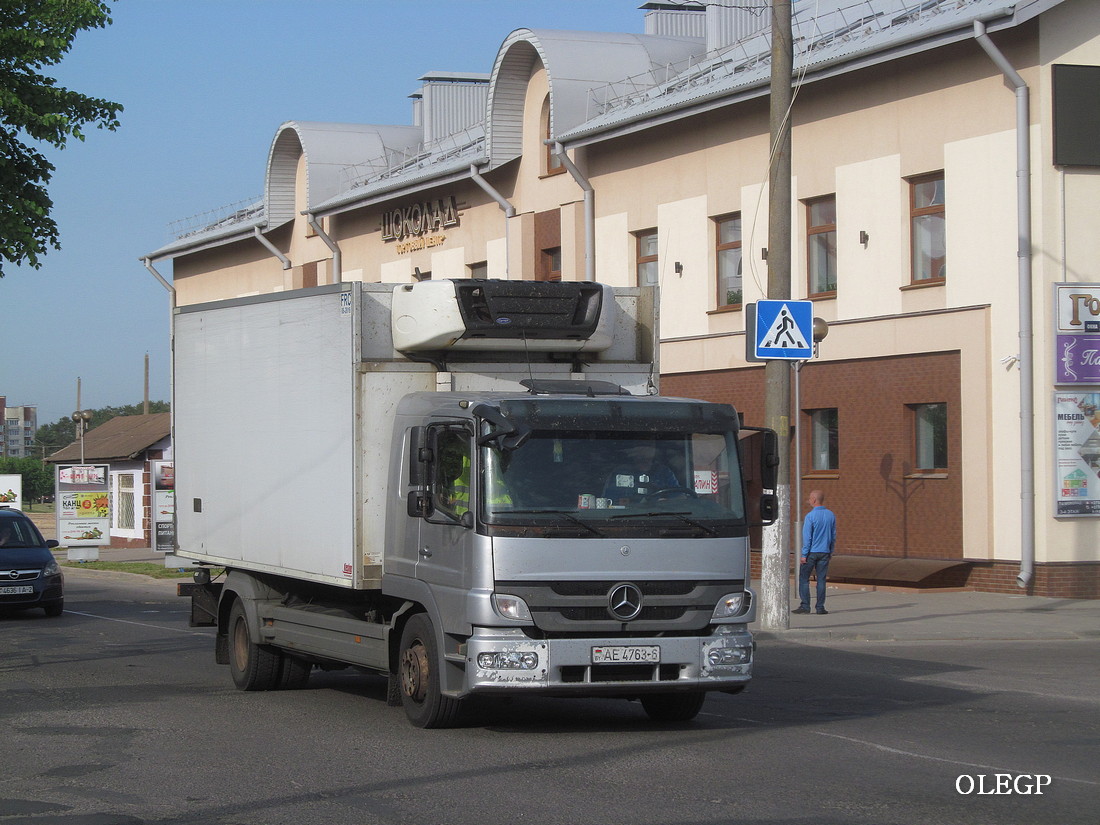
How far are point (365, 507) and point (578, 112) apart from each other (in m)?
22.5

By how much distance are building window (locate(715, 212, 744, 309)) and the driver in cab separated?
61.3ft

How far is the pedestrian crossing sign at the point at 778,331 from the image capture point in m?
17.4

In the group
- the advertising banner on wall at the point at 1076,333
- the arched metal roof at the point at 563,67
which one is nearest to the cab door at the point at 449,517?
the advertising banner on wall at the point at 1076,333

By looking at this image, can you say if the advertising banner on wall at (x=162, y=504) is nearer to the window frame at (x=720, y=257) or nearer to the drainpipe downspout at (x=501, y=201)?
the drainpipe downspout at (x=501, y=201)

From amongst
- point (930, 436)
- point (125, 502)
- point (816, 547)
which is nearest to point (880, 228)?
point (930, 436)

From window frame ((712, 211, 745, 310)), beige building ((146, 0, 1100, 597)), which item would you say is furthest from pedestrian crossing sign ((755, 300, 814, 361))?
window frame ((712, 211, 745, 310))

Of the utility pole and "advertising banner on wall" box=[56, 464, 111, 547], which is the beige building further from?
"advertising banner on wall" box=[56, 464, 111, 547]

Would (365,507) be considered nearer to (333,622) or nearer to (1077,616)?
(333,622)

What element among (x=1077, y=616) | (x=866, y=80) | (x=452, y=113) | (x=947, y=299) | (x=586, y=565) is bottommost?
(x=1077, y=616)

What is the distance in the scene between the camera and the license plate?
9.55 meters

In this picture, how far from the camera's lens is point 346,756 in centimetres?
928

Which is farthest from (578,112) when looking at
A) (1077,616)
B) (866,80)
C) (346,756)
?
(346,756)

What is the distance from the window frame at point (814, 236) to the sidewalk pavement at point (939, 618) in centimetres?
537

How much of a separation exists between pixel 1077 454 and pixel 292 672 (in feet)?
44.9
